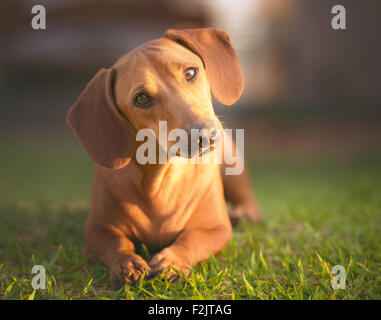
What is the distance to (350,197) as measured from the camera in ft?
12.2

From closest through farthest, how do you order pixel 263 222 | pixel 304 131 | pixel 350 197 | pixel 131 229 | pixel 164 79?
pixel 164 79, pixel 131 229, pixel 263 222, pixel 350 197, pixel 304 131

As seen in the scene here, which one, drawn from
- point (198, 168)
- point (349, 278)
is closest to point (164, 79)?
point (198, 168)

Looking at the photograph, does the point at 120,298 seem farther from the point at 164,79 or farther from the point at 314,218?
the point at 314,218

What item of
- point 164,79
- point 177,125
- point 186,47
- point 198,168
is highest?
point 186,47

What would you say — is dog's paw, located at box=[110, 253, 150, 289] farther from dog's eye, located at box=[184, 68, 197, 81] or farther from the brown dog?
dog's eye, located at box=[184, 68, 197, 81]

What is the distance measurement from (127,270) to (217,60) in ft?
3.80

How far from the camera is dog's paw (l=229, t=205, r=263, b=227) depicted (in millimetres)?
2730

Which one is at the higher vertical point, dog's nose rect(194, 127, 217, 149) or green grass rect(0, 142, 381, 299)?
dog's nose rect(194, 127, 217, 149)

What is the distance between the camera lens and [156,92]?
174cm

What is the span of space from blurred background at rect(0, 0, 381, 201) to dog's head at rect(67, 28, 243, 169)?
578 centimetres

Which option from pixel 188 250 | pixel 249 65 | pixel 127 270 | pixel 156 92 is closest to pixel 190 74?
pixel 156 92

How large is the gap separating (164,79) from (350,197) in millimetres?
2665

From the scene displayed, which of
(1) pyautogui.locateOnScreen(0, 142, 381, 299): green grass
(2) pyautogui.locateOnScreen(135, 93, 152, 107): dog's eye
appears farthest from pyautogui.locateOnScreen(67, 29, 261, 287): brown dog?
(1) pyautogui.locateOnScreen(0, 142, 381, 299): green grass

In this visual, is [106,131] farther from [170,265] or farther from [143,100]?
[170,265]
